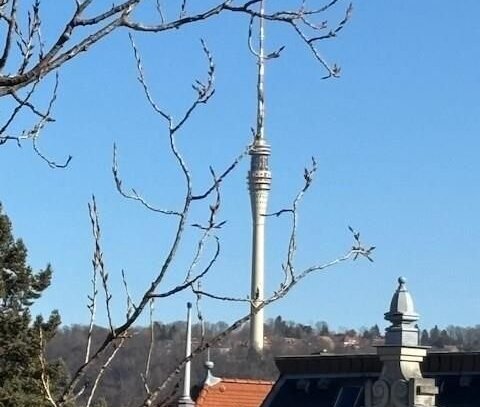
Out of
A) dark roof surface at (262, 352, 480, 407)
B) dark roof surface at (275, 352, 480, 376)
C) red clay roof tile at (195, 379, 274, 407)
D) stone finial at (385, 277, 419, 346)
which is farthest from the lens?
red clay roof tile at (195, 379, 274, 407)

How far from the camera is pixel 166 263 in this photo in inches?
267

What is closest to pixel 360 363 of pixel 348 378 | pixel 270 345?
pixel 348 378

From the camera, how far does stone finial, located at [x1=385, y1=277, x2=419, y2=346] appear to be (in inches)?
1262

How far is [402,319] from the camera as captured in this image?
105 feet

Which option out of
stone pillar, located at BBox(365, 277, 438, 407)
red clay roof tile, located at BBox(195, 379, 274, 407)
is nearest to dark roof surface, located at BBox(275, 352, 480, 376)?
red clay roof tile, located at BBox(195, 379, 274, 407)

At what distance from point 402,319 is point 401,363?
1.46 metres

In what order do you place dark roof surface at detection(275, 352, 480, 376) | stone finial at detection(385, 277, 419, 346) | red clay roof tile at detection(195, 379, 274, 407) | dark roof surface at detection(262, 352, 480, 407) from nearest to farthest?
1. stone finial at detection(385, 277, 419, 346)
2. dark roof surface at detection(262, 352, 480, 407)
3. dark roof surface at detection(275, 352, 480, 376)
4. red clay roof tile at detection(195, 379, 274, 407)

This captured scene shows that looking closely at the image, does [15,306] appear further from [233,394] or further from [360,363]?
[233,394]

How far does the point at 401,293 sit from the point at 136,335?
25.3m

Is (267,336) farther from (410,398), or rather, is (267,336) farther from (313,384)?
(410,398)

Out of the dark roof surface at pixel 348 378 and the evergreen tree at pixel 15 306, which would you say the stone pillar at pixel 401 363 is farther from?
the evergreen tree at pixel 15 306

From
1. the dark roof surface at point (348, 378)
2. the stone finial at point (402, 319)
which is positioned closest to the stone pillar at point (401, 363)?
the stone finial at point (402, 319)

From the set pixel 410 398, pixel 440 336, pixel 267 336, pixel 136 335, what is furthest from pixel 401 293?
pixel 267 336

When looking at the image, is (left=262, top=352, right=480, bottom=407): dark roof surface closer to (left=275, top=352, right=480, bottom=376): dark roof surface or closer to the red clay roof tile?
(left=275, top=352, right=480, bottom=376): dark roof surface
